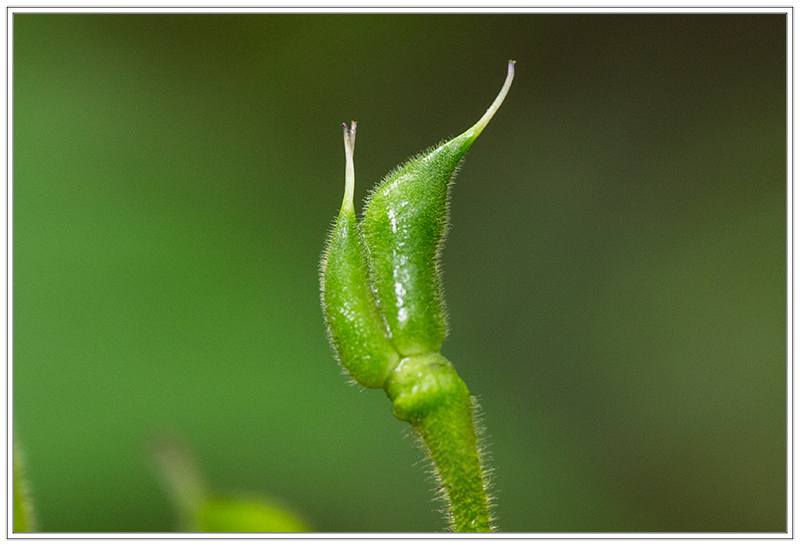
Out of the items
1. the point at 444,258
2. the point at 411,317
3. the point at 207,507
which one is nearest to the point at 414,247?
the point at 411,317

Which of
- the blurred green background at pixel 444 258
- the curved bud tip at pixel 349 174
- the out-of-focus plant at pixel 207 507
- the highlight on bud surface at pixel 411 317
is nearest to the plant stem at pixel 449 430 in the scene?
the highlight on bud surface at pixel 411 317

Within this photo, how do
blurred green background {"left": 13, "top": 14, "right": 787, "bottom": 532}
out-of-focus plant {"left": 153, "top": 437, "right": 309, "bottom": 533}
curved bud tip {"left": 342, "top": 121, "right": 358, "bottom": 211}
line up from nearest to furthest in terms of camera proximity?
1. curved bud tip {"left": 342, "top": 121, "right": 358, "bottom": 211}
2. out-of-focus plant {"left": 153, "top": 437, "right": 309, "bottom": 533}
3. blurred green background {"left": 13, "top": 14, "right": 787, "bottom": 532}

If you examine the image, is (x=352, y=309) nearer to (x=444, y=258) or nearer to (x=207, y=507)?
(x=207, y=507)

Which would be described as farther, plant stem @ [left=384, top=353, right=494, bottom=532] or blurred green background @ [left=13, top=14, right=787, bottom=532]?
blurred green background @ [left=13, top=14, right=787, bottom=532]

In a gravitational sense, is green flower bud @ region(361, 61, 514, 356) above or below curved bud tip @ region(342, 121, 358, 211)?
below

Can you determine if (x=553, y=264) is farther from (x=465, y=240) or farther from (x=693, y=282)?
(x=693, y=282)

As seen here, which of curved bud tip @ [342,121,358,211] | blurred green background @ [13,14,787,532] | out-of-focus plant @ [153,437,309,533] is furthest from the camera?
blurred green background @ [13,14,787,532]

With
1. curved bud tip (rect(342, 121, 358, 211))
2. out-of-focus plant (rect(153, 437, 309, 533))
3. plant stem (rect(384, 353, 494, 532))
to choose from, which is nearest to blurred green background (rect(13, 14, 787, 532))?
out-of-focus plant (rect(153, 437, 309, 533))

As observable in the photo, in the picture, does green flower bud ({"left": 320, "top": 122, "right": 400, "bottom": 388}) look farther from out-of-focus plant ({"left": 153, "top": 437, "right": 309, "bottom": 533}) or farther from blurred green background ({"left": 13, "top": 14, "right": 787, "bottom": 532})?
blurred green background ({"left": 13, "top": 14, "right": 787, "bottom": 532})
